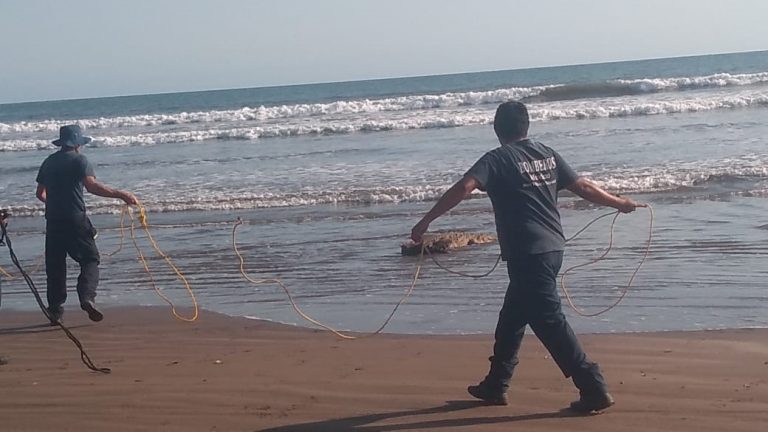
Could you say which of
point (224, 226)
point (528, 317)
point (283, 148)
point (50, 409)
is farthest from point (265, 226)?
point (283, 148)

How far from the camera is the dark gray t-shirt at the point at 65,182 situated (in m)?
7.39

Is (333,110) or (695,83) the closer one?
(695,83)

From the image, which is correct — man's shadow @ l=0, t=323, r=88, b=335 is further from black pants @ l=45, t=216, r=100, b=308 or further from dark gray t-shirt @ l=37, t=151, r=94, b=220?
dark gray t-shirt @ l=37, t=151, r=94, b=220

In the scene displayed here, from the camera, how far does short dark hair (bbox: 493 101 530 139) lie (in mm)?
4754

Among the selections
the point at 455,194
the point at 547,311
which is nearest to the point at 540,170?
the point at 455,194

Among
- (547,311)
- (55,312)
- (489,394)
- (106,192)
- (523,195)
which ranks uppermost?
(523,195)

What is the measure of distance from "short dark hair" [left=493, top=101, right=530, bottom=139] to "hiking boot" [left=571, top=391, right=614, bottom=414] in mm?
1362

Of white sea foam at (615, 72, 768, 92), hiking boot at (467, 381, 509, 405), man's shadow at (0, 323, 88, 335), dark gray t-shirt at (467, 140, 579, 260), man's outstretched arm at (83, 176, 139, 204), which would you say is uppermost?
white sea foam at (615, 72, 768, 92)

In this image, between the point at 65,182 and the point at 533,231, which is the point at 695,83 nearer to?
the point at 65,182

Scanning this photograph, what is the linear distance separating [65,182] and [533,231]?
14.0 ft

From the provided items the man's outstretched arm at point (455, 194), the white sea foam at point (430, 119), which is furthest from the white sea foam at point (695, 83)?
the man's outstretched arm at point (455, 194)

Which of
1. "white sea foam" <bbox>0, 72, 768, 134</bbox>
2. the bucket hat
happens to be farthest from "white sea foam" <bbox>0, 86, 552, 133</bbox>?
the bucket hat

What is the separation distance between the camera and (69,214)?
24.4 feet

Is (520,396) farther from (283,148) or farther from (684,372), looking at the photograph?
(283,148)
